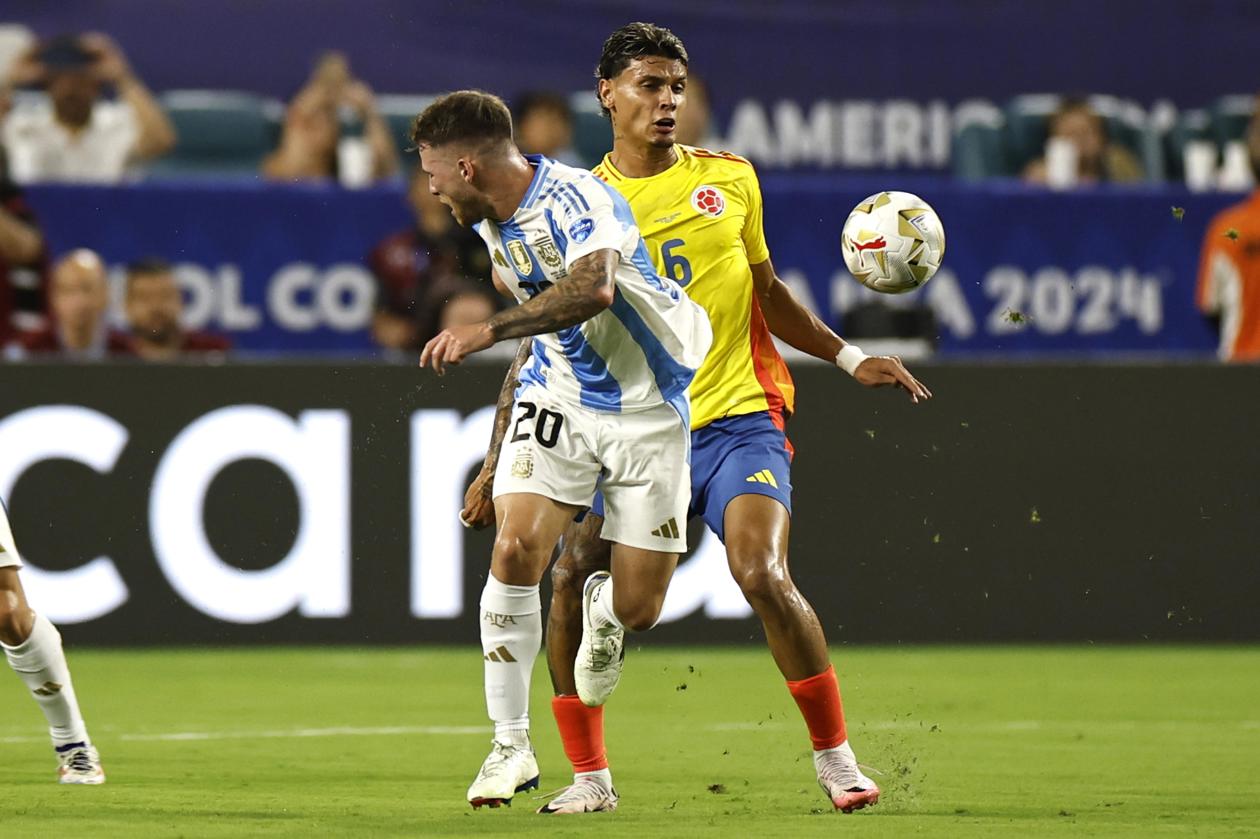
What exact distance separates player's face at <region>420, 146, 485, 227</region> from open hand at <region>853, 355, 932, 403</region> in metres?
1.33

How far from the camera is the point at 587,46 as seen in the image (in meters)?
15.3

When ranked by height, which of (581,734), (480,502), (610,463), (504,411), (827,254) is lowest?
(581,734)

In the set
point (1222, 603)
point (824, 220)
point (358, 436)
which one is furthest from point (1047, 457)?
point (358, 436)

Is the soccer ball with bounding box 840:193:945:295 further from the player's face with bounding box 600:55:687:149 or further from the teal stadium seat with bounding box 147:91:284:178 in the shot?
the teal stadium seat with bounding box 147:91:284:178

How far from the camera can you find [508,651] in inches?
244

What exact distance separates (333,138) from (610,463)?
302 inches

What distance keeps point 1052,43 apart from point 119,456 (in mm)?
8010

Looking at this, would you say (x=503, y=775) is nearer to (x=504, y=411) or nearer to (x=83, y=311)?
(x=504, y=411)

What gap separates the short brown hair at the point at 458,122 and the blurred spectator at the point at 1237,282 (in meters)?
7.61

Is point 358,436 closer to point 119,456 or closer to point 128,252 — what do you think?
point 119,456

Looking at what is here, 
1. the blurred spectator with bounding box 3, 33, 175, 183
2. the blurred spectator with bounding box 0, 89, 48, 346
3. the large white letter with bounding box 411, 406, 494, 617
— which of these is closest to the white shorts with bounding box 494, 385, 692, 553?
the large white letter with bounding box 411, 406, 494, 617

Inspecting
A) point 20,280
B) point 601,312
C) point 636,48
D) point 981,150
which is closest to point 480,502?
point 601,312

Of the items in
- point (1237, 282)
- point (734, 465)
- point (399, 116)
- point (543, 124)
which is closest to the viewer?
point (734, 465)

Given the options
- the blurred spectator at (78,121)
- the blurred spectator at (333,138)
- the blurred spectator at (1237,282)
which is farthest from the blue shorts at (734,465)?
the blurred spectator at (78,121)
